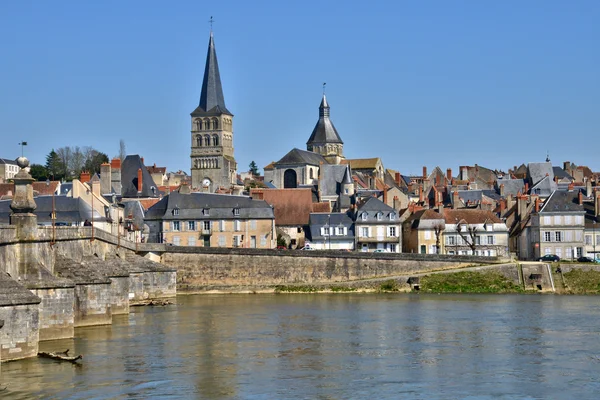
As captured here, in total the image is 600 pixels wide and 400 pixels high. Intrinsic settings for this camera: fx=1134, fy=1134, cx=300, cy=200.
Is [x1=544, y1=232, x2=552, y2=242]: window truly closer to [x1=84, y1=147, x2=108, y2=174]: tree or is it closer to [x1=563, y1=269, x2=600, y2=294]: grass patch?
[x1=563, y1=269, x2=600, y2=294]: grass patch

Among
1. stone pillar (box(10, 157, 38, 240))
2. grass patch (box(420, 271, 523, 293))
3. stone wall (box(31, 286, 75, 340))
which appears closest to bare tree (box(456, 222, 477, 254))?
grass patch (box(420, 271, 523, 293))

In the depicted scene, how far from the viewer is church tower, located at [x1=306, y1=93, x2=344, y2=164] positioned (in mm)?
141125

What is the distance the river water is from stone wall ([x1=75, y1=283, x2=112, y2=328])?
27.7 inches

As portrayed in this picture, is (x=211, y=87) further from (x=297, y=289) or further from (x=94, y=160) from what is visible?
(x=297, y=289)

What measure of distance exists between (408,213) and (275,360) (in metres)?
44.4

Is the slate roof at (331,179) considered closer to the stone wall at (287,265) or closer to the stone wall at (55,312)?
the stone wall at (287,265)

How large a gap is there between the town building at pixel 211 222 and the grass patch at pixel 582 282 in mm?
19441

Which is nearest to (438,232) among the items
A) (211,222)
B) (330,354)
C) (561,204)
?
(561,204)

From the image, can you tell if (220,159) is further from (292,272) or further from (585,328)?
(585,328)

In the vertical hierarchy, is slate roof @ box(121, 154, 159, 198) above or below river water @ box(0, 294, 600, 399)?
above

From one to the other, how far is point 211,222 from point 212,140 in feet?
190

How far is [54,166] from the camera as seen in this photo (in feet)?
382

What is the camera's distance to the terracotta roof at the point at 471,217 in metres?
74.4

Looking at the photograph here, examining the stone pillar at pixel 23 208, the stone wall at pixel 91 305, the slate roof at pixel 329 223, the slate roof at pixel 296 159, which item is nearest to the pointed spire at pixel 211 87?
the slate roof at pixel 296 159
